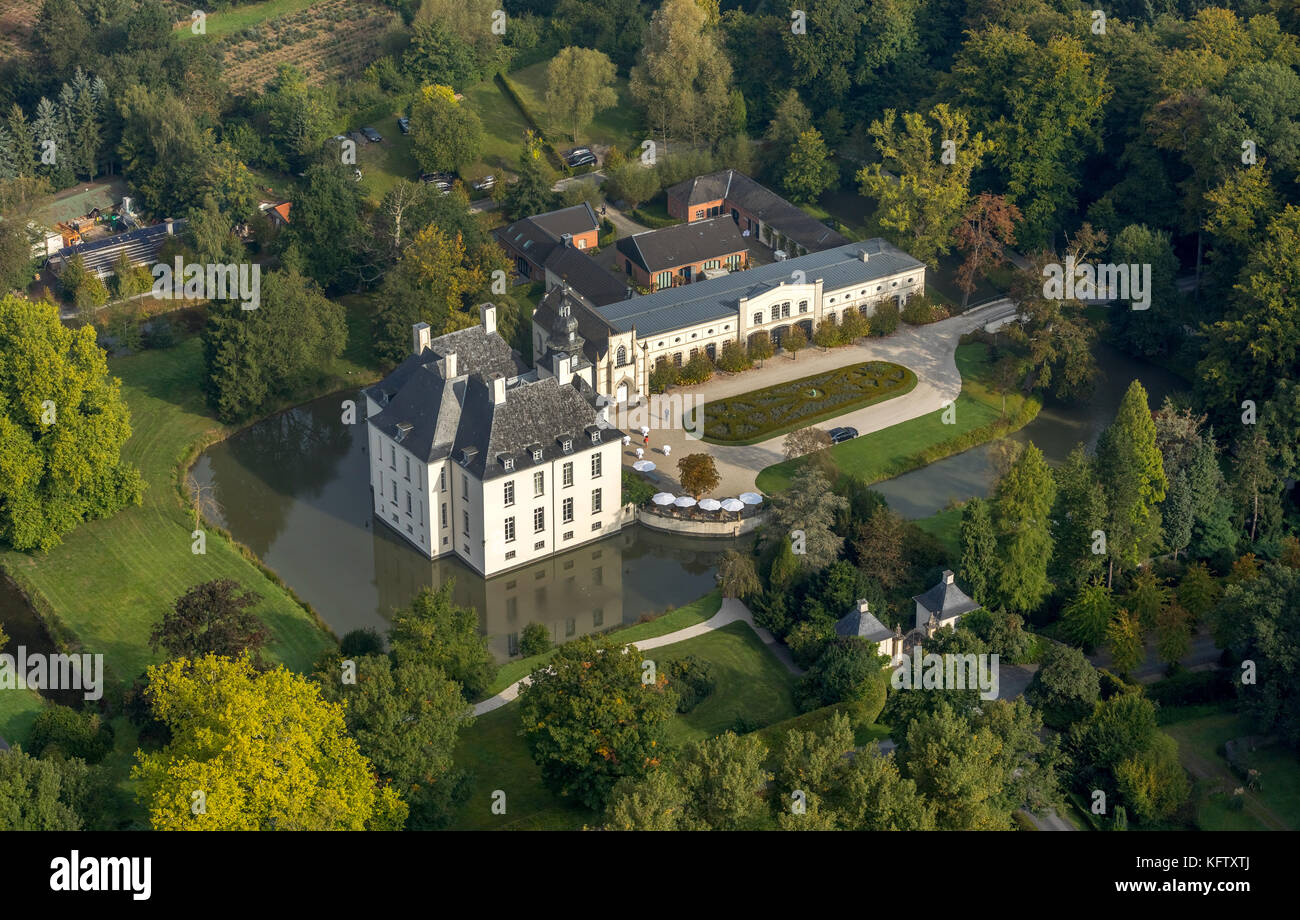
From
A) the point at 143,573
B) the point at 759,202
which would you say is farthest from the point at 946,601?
the point at 759,202

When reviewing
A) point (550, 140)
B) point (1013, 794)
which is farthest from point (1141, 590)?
point (550, 140)

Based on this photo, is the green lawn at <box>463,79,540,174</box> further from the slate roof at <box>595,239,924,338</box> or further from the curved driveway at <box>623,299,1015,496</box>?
the curved driveway at <box>623,299,1015,496</box>

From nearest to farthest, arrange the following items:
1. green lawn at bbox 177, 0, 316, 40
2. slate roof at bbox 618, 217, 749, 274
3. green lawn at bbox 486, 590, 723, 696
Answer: green lawn at bbox 486, 590, 723, 696
slate roof at bbox 618, 217, 749, 274
green lawn at bbox 177, 0, 316, 40

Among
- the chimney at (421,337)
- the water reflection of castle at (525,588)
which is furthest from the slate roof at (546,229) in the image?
the water reflection of castle at (525,588)

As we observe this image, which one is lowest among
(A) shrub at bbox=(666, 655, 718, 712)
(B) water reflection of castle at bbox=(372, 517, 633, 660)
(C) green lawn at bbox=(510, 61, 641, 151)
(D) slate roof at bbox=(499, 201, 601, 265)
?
(B) water reflection of castle at bbox=(372, 517, 633, 660)

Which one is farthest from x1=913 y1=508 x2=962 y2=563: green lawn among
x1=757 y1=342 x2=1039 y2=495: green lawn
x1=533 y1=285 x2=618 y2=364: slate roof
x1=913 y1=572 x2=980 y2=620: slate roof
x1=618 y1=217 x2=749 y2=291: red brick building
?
x1=618 y1=217 x2=749 y2=291: red brick building

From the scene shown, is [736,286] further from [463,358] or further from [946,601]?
[946,601]

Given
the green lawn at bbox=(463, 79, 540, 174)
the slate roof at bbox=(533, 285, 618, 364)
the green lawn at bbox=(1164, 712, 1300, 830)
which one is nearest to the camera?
the green lawn at bbox=(1164, 712, 1300, 830)

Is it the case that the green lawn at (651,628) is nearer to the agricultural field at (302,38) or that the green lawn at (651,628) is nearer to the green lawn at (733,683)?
the green lawn at (733,683)

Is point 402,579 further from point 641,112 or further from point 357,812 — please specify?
point 641,112
